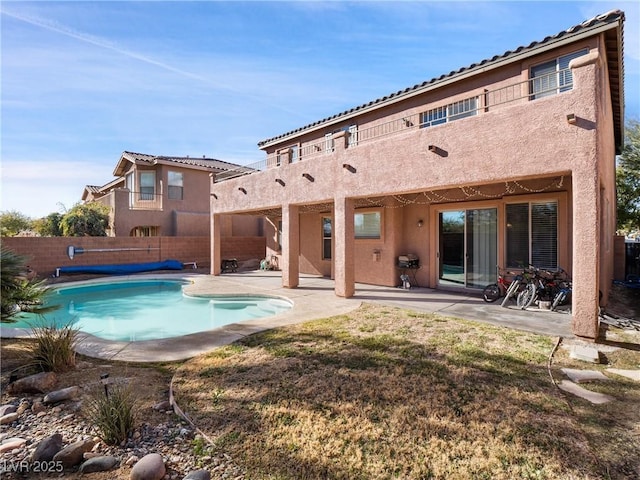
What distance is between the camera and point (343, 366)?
19.9ft

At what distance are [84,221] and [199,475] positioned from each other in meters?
26.6

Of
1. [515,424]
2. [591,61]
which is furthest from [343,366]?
[591,61]

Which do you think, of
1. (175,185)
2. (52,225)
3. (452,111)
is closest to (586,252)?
(452,111)

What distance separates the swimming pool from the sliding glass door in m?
7.04

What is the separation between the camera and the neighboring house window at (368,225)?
1580 centimetres

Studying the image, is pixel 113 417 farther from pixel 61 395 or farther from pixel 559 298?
pixel 559 298

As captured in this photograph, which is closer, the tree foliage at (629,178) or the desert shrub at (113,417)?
the desert shrub at (113,417)

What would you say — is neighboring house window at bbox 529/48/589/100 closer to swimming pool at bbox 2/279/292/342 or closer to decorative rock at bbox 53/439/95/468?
swimming pool at bbox 2/279/292/342

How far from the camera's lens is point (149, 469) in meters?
3.37

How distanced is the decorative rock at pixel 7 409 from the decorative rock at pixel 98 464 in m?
2.28

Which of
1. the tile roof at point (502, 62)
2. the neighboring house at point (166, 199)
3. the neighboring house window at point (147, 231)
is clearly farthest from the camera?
the neighboring house window at point (147, 231)

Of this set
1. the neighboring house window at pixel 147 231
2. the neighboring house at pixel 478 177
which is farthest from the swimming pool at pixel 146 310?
the neighboring house window at pixel 147 231

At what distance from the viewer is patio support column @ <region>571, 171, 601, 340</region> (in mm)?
7336

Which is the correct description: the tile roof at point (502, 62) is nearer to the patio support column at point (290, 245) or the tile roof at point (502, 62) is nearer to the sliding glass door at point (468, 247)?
the sliding glass door at point (468, 247)
